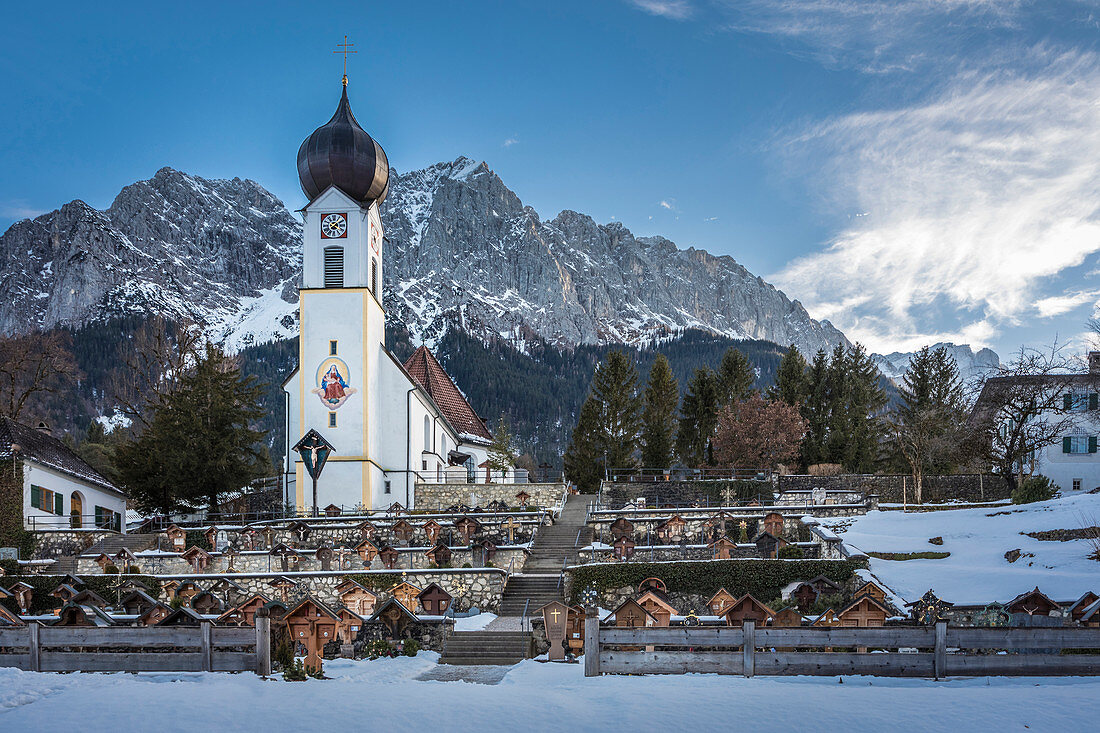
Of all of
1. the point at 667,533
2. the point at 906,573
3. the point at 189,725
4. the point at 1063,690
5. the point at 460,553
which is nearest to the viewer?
the point at 189,725

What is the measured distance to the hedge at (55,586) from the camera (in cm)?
2653

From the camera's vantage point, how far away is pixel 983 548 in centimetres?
2606

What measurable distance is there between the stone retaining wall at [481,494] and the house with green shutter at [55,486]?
13.5 m

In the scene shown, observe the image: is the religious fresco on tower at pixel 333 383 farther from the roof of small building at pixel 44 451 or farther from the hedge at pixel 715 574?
the hedge at pixel 715 574

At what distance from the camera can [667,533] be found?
31312 millimetres

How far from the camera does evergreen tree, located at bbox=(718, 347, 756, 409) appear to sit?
54.5 meters

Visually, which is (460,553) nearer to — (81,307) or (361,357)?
(361,357)

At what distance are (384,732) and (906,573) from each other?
16785mm

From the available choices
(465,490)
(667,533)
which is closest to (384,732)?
(667,533)

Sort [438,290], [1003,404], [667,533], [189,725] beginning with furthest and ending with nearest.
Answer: [438,290] < [1003,404] < [667,533] < [189,725]

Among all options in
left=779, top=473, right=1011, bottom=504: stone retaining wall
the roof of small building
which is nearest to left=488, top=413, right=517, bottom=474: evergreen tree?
left=779, top=473, right=1011, bottom=504: stone retaining wall

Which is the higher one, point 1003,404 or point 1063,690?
point 1003,404

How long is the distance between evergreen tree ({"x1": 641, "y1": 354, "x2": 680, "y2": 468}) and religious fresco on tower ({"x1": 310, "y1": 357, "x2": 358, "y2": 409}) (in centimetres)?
1858

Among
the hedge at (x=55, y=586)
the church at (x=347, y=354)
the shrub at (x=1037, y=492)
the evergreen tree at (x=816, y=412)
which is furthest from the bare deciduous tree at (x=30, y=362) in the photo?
the shrub at (x=1037, y=492)
